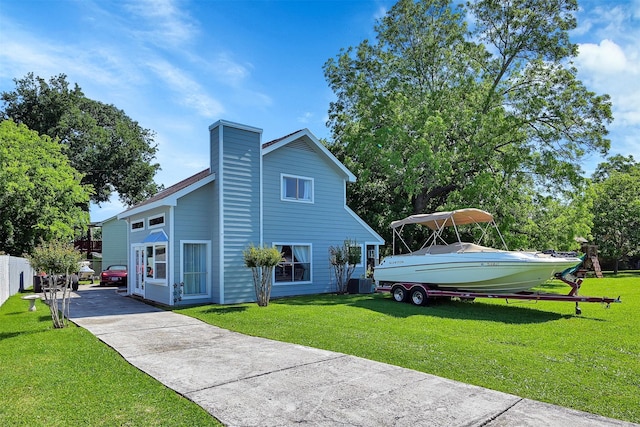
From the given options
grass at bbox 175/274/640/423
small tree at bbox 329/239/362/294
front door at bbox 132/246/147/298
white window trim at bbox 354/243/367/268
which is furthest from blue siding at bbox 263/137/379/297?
front door at bbox 132/246/147/298

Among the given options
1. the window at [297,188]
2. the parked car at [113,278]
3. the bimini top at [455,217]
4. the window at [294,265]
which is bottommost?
the parked car at [113,278]

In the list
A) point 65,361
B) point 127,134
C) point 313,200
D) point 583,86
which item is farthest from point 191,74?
point 127,134

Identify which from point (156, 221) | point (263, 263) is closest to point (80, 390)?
point (263, 263)

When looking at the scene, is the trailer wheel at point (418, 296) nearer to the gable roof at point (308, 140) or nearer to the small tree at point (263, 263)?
the small tree at point (263, 263)

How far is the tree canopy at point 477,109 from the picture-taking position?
1858cm

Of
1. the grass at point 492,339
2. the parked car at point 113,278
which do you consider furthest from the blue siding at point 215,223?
the parked car at point 113,278

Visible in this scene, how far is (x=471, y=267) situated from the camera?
11.5m

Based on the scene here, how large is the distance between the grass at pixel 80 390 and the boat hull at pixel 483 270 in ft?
28.6

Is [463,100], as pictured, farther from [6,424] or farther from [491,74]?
[6,424]

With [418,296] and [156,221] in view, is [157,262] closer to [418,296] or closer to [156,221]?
→ [156,221]

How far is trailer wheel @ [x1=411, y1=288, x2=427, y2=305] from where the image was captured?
12.4 m

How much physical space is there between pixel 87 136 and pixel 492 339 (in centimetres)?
3531

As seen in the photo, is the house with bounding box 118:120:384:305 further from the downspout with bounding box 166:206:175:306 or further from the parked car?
the parked car

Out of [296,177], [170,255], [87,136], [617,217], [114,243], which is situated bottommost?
[170,255]
